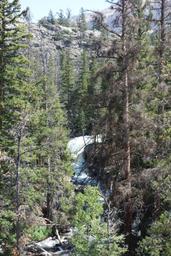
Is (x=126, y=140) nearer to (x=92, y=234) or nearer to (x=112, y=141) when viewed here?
(x=112, y=141)

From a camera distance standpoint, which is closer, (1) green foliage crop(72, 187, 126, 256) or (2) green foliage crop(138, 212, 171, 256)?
(2) green foliage crop(138, 212, 171, 256)

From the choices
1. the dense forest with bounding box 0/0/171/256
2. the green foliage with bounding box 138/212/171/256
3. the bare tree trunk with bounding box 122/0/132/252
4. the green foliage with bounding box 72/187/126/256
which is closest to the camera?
the green foliage with bounding box 138/212/171/256

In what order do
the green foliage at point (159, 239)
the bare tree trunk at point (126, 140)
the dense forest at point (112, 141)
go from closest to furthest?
the green foliage at point (159, 239), the dense forest at point (112, 141), the bare tree trunk at point (126, 140)

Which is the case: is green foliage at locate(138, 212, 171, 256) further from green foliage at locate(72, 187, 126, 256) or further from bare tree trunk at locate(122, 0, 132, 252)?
bare tree trunk at locate(122, 0, 132, 252)

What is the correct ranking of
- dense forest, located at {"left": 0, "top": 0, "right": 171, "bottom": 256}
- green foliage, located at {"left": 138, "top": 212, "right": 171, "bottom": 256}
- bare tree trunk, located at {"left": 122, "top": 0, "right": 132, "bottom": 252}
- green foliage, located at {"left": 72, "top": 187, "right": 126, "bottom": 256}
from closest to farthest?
green foliage, located at {"left": 138, "top": 212, "right": 171, "bottom": 256}
green foliage, located at {"left": 72, "top": 187, "right": 126, "bottom": 256}
dense forest, located at {"left": 0, "top": 0, "right": 171, "bottom": 256}
bare tree trunk, located at {"left": 122, "top": 0, "right": 132, "bottom": 252}

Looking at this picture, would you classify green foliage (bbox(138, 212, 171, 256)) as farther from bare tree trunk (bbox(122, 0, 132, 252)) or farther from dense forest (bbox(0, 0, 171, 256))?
bare tree trunk (bbox(122, 0, 132, 252))

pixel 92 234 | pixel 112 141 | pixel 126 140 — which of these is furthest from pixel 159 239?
pixel 112 141

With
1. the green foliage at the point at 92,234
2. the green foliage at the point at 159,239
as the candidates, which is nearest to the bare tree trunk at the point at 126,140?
the green foliage at the point at 92,234

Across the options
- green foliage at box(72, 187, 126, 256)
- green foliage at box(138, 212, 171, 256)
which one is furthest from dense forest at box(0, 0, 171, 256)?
green foliage at box(138, 212, 171, 256)

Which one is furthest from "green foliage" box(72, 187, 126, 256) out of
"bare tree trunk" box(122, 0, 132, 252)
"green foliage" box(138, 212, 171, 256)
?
"bare tree trunk" box(122, 0, 132, 252)

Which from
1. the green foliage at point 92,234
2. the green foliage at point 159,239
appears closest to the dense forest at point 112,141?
the green foliage at point 92,234

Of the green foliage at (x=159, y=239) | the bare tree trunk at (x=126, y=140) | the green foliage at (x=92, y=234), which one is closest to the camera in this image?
the green foliage at (x=159, y=239)

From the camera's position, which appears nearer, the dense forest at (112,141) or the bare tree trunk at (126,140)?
the dense forest at (112,141)

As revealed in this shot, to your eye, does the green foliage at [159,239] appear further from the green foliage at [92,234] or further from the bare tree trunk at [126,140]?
the bare tree trunk at [126,140]
